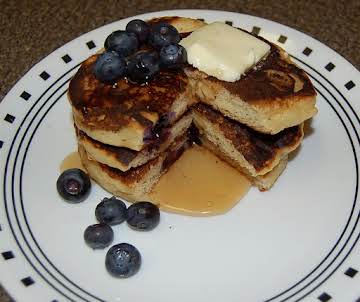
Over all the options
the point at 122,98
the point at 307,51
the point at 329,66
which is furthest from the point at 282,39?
the point at 122,98

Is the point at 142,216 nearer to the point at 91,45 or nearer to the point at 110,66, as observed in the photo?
the point at 110,66

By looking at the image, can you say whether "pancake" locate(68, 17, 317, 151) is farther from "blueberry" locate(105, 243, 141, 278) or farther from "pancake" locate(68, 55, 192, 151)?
"blueberry" locate(105, 243, 141, 278)

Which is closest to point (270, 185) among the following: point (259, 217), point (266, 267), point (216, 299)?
point (259, 217)

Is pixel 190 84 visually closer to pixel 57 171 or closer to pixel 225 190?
pixel 225 190

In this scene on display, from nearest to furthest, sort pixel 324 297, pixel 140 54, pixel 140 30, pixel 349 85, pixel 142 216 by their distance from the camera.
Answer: pixel 324 297
pixel 142 216
pixel 140 54
pixel 140 30
pixel 349 85

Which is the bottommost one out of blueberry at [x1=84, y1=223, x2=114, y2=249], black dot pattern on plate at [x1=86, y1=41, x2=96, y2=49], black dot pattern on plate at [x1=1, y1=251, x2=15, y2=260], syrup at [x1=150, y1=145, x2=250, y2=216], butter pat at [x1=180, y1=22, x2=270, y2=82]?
black dot pattern on plate at [x1=1, y1=251, x2=15, y2=260]

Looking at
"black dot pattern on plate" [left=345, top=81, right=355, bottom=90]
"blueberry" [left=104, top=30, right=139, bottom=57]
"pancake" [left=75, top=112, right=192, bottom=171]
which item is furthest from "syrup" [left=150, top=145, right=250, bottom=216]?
"black dot pattern on plate" [left=345, top=81, right=355, bottom=90]

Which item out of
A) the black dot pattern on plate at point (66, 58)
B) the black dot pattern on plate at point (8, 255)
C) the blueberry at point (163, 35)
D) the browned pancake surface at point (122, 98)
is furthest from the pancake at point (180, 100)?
the black dot pattern on plate at point (8, 255)
